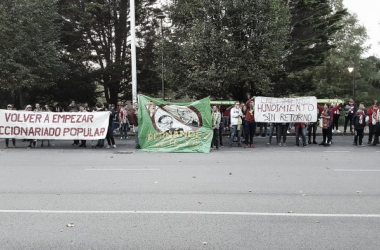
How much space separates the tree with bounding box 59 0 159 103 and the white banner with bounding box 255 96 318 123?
620 inches

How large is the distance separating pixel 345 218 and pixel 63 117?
12.7m

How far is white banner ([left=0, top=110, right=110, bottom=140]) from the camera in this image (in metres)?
15.5

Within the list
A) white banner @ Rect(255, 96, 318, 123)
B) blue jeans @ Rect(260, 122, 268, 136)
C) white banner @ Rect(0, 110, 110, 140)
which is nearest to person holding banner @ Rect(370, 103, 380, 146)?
white banner @ Rect(255, 96, 318, 123)

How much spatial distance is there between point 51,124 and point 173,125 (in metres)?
5.23

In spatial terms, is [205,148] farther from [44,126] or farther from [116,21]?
[116,21]

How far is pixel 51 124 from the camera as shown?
51.3 feet

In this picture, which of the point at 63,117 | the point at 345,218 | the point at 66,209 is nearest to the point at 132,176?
the point at 66,209

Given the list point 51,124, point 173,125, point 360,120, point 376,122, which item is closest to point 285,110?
point 360,120

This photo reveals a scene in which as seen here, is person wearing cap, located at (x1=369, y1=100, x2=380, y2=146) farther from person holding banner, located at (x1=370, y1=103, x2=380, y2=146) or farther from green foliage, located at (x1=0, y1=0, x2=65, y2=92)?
green foliage, located at (x1=0, y1=0, x2=65, y2=92)

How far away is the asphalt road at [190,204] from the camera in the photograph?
4777 mm

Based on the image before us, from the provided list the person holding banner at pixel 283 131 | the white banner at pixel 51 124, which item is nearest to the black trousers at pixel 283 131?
the person holding banner at pixel 283 131

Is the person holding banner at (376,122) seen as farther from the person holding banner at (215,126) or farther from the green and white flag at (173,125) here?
the green and white flag at (173,125)

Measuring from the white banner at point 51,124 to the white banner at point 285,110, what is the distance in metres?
6.58

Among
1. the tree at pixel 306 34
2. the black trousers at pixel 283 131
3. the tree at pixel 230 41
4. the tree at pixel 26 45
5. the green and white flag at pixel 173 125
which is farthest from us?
the tree at pixel 306 34
